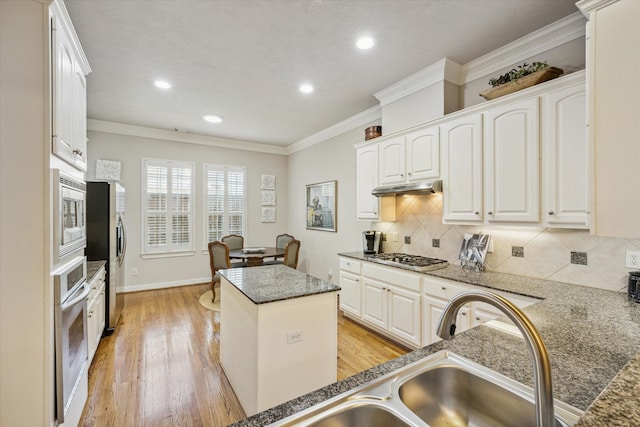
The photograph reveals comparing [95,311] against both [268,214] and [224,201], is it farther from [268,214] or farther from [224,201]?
[268,214]

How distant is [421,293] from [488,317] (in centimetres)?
59

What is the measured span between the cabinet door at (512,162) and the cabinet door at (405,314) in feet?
3.34

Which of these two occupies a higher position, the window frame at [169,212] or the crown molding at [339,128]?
the crown molding at [339,128]

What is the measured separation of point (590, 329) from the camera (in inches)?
51.8

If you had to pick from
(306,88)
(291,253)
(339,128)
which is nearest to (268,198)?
(291,253)

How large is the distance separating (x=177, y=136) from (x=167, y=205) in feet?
4.13

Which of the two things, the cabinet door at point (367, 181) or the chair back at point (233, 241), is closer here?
the cabinet door at point (367, 181)

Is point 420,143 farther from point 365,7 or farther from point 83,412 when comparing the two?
point 83,412

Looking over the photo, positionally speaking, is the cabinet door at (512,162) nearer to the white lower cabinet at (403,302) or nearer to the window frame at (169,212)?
the white lower cabinet at (403,302)

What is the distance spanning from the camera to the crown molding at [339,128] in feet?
13.2

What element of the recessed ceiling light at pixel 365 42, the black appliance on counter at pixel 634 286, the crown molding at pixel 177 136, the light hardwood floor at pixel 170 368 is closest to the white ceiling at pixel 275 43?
the recessed ceiling light at pixel 365 42

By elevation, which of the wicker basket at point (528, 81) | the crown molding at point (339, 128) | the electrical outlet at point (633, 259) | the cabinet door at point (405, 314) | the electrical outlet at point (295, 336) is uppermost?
the crown molding at point (339, 128)

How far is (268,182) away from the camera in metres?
6.17

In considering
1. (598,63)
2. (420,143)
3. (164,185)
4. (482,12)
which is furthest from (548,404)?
(164,185)
